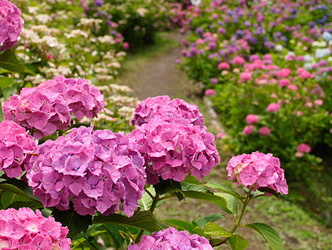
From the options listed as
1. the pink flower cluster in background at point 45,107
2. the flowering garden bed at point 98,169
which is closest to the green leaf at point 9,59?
the flowering garden bed at point 98,169

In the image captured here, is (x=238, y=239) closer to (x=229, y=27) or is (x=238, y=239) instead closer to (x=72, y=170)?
(x=72, y=170)

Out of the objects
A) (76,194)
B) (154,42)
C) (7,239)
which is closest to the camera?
(7,239)

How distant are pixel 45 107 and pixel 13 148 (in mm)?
281

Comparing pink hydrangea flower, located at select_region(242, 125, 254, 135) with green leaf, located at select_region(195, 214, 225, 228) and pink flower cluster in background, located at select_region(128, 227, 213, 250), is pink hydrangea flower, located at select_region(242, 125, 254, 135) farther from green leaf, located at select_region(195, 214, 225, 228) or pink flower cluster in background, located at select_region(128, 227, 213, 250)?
pink flower cluster in background, located at select_region(128, 227, 213, 250)

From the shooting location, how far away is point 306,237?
384 cm

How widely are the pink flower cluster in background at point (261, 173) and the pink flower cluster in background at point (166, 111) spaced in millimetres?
227

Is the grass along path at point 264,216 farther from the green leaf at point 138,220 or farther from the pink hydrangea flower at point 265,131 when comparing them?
the green leaf at point 138,220

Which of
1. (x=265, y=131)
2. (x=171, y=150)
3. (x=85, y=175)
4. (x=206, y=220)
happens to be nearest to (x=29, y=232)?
(x=85, y=175)

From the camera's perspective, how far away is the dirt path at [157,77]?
6.87 meters

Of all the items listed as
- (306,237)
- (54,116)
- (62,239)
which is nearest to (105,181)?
(62,239)

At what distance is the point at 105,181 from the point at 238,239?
2.11ft

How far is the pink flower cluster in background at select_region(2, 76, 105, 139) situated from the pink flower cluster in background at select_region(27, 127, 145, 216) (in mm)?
288

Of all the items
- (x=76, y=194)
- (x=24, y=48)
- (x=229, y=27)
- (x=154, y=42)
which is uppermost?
(x=76, y=194)

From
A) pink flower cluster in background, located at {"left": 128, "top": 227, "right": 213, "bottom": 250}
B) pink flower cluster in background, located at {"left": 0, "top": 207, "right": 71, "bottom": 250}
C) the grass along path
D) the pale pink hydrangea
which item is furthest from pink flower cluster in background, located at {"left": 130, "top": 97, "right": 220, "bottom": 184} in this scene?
the grass along path
